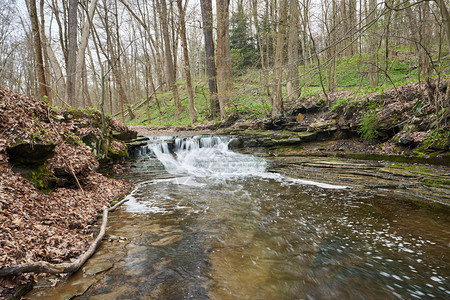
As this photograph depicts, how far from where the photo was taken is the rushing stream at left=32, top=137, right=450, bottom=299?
8.88ft

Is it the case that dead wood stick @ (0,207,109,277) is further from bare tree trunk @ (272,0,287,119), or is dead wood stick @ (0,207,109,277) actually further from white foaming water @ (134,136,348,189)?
bare tree trunk @ (272,0,287,119)

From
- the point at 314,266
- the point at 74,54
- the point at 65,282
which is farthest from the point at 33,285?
the point at 74,54

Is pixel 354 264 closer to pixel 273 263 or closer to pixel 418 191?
pixel 273 263

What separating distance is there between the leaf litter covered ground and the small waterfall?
3.38m

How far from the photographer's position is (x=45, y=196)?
4383 mm

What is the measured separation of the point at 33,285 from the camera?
2561 mm

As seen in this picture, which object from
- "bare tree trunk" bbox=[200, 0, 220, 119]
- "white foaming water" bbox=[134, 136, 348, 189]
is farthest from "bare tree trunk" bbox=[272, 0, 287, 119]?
"bare tree trunk" bbox=[200, 0, 220, 119]

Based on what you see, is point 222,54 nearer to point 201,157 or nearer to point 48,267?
point 201,157

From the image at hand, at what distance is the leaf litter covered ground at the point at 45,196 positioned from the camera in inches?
114

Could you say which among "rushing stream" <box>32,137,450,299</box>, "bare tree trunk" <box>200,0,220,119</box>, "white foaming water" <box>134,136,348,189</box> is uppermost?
"bare tree trunk" <box>200,0,220,119</box>

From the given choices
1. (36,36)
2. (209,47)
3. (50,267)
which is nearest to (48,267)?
(50,267)

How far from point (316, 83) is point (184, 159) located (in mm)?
15710

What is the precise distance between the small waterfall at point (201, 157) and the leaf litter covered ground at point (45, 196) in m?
3.38

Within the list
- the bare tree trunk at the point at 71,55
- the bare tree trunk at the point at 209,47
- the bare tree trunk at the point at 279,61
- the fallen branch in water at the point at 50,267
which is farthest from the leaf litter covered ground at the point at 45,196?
the bare tree trunk at the point at 209,47
